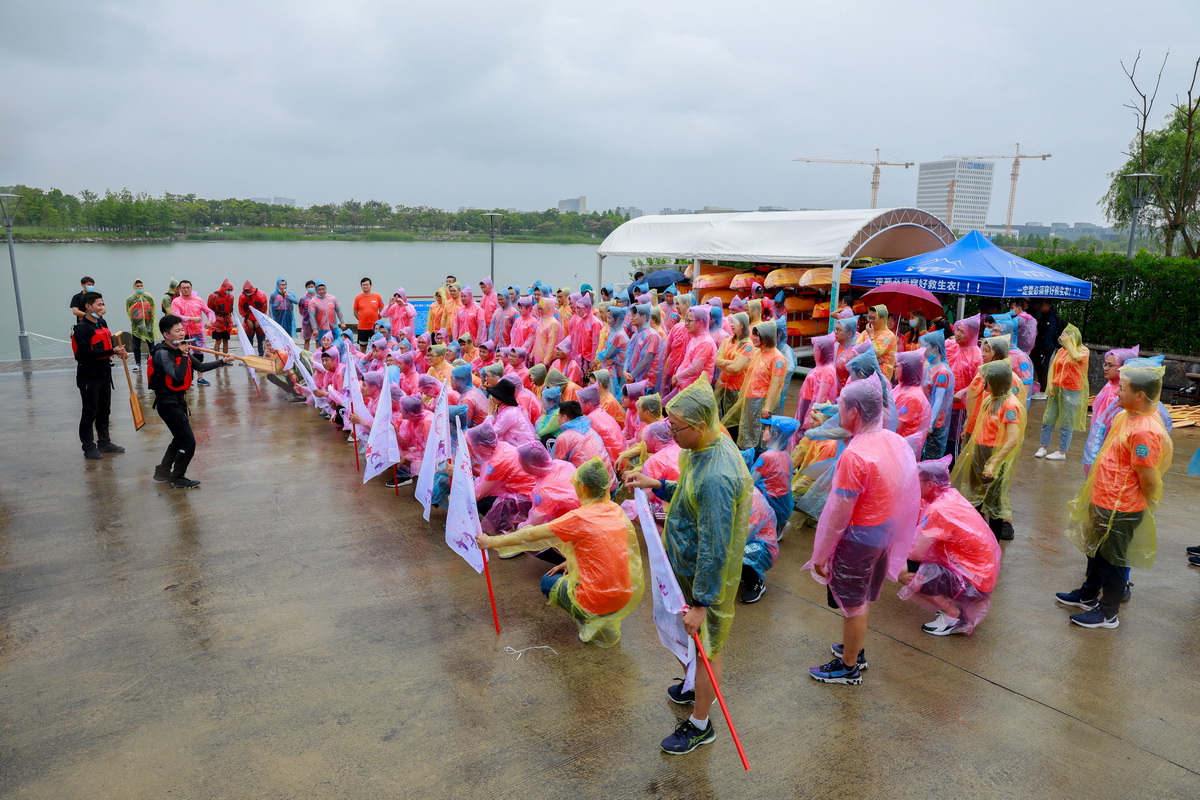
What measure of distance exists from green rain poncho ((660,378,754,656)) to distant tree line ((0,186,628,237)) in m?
18.0

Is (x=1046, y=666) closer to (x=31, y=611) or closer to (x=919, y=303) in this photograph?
(x=31, y=611)

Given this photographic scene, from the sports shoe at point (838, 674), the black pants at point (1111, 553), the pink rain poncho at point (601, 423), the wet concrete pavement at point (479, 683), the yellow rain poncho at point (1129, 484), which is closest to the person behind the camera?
the wet concrete pavement at point (479, 683)

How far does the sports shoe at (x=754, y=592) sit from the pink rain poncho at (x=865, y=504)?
1097 millimetres

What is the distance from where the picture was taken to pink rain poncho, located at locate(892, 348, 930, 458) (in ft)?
18.5

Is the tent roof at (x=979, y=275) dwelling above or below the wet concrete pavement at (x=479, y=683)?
above

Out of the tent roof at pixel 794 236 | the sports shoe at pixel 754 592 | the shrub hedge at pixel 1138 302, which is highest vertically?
the tent roof at pixel 794 236

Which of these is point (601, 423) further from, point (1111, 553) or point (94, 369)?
point (94, 369)

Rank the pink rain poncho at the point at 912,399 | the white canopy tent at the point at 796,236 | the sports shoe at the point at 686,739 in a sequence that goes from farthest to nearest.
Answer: the white canopy tent at the point at 796,236
the pink rain poncho at the point at 912,399
the sports shoe at the point at 686,739

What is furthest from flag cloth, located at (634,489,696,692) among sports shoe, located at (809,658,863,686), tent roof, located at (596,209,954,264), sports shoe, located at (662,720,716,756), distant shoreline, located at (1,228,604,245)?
distant shoreline, located at (1,228,604,245)

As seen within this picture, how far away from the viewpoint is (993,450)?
5.27m

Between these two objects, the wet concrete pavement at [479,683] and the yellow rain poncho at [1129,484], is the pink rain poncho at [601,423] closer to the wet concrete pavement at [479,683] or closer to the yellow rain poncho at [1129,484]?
the wet concrete pavement at [479,683]

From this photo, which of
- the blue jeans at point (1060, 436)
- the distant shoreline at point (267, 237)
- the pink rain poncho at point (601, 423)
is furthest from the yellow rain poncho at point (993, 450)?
the distant shoreline at point (267, 237)

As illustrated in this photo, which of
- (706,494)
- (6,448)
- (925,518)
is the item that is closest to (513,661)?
(706,494)

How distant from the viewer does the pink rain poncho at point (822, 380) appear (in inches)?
261
